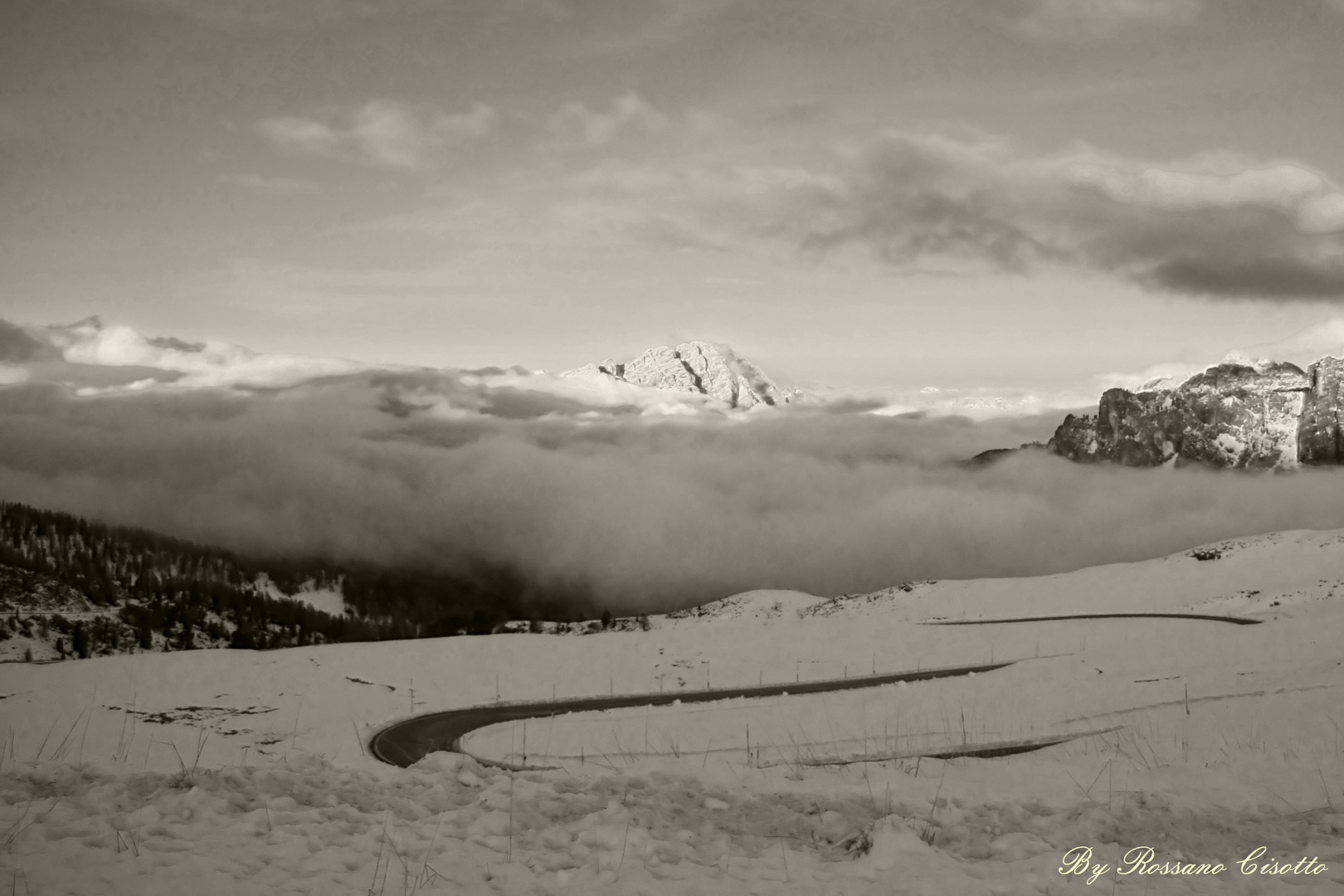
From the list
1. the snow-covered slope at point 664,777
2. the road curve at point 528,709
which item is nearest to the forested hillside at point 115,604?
the snow-covered slope at point 664,777

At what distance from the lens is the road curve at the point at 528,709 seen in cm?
2775

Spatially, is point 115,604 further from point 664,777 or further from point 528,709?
point 664,777

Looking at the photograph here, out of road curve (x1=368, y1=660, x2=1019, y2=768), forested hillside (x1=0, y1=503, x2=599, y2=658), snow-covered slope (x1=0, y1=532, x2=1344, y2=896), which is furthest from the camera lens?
forested hillside (x1=0, y1=503, x2=599, y2=658)

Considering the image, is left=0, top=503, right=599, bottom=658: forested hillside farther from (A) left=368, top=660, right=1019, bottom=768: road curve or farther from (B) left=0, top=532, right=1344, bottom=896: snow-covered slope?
(A) left=368, top=660, right=1019, bottom=768: road curve

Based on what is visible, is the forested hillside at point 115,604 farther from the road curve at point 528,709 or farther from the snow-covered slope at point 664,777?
the road curve at point 528,709

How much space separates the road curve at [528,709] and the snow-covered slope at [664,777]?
1.03 meters

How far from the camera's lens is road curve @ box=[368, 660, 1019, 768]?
27750mm

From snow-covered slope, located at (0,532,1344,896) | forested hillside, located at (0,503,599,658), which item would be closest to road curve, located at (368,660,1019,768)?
snow-covered slope, located at (0,532,1344,896)

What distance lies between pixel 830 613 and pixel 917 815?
308ft

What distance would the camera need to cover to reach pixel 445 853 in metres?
10.4

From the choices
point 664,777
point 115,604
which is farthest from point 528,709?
point 115,604

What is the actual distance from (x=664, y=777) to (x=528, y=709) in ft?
69.5

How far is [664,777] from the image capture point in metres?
14.1

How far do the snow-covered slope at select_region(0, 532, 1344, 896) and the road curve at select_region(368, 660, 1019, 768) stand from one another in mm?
1028
